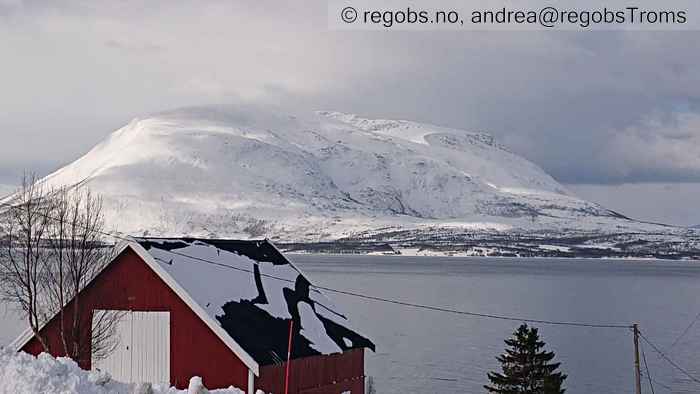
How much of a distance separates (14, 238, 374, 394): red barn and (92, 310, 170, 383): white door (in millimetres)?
25

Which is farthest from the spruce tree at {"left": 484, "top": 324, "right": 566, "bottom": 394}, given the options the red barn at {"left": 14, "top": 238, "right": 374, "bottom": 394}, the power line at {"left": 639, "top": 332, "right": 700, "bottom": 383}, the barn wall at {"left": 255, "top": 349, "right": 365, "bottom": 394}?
the power line at {"left": 639, "top": 332, "right": 700, "bottom": 383}

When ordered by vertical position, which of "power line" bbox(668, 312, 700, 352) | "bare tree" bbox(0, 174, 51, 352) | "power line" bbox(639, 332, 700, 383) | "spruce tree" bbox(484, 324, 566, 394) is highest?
"bare tree" bbox(0, 174, 51, 352)

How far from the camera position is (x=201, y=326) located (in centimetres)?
2414

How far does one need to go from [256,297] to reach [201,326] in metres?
2.29

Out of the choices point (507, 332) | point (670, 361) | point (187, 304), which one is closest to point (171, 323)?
point (187, 304)

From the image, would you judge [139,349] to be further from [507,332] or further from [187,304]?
[507,332]

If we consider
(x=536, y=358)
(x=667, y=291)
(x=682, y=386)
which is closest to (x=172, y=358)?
(x=536, y=358)

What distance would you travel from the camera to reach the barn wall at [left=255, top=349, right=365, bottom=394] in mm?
23766

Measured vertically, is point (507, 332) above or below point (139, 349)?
below

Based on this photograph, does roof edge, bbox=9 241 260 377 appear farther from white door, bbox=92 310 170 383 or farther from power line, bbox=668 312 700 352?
power line, bbox=668 312 700 352

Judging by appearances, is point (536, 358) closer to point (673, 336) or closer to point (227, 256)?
point (227, 256)

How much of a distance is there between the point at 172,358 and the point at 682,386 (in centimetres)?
3864

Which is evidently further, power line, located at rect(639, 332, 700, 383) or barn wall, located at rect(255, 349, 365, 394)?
power line, located at rect(639, 332, 700, 383)

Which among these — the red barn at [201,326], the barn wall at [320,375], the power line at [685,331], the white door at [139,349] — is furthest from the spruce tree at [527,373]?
the power line at [685,331]
